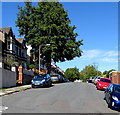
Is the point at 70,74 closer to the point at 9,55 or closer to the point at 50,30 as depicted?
the point at 50,30

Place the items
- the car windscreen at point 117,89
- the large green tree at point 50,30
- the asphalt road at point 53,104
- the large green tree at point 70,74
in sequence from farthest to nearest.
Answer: the large green tree at point 70,74, the large green tree at point 50,30, the car windscreen at point 117,89, the asphalt road at point 53,104

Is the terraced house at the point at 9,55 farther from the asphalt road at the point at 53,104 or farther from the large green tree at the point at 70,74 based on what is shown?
the large green tree at the point at 70,74

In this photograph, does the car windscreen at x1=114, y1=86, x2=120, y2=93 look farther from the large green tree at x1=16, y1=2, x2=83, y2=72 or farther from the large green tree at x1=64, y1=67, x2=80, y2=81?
the large green tree at x1=64, y1=67, x2=80, y2=81

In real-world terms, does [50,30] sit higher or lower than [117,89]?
higher

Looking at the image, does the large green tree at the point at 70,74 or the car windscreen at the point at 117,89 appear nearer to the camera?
the car windscreen at the point at 117,89

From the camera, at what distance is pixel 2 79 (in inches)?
848

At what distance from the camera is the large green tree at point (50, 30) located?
38.8m

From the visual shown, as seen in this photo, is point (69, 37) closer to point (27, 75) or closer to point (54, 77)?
point (54, 77)

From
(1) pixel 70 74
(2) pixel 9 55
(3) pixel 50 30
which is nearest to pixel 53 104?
(2) pixel 9 55

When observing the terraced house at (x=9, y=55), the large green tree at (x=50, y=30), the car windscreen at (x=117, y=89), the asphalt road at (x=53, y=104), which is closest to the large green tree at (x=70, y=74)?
the terraced house at (x=9, y=55)

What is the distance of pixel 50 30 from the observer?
38531 millimetres

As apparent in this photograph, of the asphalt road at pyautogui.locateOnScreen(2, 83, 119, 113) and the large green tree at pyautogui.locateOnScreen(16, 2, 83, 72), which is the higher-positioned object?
the large green tree at pyautogui.locateOnScreen(16, 2, 83, 72)

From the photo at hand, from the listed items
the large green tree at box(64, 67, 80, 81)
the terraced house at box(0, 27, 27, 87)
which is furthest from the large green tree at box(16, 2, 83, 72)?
the large green tree at box(64, 67, 80, 81)

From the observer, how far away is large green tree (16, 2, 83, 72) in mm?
38781
